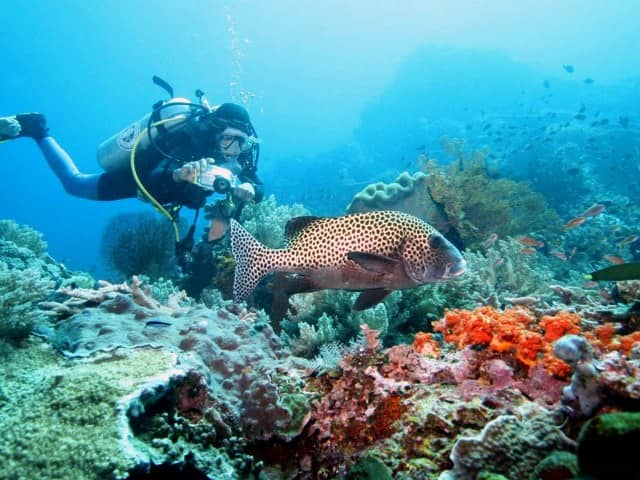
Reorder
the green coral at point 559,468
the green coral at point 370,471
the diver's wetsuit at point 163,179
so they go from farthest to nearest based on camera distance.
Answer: the diver's wetsuit at point 163,179 → the green coral at point 370,471 → the green coral at point 559,468

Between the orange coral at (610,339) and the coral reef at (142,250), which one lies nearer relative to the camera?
the orange coral at (610,339)

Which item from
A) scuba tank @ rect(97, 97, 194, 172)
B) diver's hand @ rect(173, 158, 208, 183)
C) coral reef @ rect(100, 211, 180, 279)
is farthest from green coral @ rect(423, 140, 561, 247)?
coral reef @ rect(100, 211, 180, 279)

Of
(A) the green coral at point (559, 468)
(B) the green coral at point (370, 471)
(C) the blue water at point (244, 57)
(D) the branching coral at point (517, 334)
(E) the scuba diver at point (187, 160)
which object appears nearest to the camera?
(A) the green coral at point (559, 468)

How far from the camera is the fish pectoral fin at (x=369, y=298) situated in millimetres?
3359

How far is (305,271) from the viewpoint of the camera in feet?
11.7

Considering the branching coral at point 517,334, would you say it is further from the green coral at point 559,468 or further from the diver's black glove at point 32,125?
the diver's black glove at point 32,125

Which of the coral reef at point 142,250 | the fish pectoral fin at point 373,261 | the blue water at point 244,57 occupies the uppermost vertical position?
the blue water at point 244,57

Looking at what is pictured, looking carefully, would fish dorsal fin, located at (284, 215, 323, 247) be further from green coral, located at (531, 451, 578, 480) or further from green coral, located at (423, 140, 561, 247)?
green coral, located at (423, 140, 561, 247)

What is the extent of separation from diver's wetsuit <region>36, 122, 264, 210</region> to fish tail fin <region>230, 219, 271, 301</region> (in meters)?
3.85

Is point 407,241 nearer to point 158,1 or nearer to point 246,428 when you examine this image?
point 246,428

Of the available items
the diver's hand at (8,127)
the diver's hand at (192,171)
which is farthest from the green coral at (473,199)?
the diver's hand at (8,127)

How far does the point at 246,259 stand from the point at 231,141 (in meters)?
4.83

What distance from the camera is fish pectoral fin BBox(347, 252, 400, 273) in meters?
3.12

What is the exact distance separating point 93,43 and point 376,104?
99622 millimetres
